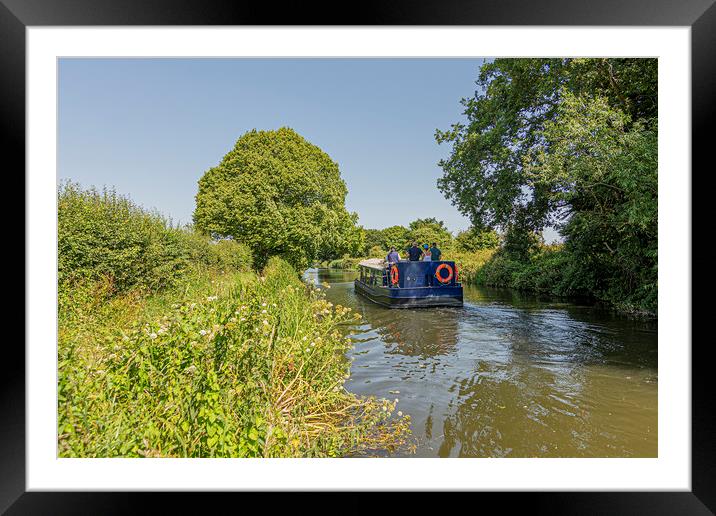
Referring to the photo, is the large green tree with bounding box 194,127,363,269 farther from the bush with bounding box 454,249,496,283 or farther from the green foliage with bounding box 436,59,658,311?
the bush with bounding box 454,249,496,283

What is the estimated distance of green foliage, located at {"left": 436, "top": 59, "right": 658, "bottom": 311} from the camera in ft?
23.9

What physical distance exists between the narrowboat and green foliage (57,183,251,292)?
5.55m

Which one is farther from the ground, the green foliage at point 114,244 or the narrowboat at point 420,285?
the green foliage at point 114,244

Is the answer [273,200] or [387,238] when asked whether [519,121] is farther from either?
[387,238]

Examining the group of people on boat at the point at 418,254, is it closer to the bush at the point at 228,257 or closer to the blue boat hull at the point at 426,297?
the blue boat hull at the point at 426,297

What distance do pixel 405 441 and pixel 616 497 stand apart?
1.60m

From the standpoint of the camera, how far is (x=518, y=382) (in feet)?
15.7

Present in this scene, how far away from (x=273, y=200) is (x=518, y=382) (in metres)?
11.9

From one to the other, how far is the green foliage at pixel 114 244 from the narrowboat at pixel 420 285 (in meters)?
5.55

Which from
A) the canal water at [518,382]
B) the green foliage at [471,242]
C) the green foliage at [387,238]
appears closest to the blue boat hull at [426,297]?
the canal water at [518,382]

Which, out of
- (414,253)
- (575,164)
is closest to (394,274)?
(414,253)

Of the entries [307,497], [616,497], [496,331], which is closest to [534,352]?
[496,331]

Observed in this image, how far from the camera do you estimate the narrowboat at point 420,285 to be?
10.9 meters
